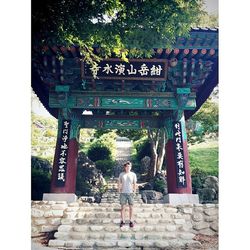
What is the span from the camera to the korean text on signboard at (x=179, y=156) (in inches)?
191

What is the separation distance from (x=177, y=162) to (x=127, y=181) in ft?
3.06

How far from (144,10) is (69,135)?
1.99 meters

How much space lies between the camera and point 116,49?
13.0 ft

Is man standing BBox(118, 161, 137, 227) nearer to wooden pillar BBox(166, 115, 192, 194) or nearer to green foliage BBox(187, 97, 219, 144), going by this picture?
wooden pillar BBox(166, 115, 192, 194)

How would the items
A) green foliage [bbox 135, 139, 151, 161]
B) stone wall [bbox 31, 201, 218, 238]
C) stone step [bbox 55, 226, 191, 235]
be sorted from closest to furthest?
stone step [bbox 55, 226, 191, 235] → stone wall [bbox 31, 201, 218, 238] → green foliage [bbox 135, 139, 151, 161]

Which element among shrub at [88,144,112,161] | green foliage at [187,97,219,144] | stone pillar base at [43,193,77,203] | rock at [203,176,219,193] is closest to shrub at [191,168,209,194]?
rock at [203,176,219,193]

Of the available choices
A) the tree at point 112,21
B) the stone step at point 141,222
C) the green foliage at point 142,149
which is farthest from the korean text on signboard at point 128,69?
the stone step at point 141,222

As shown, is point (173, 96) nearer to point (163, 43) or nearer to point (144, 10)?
point (163, 43)

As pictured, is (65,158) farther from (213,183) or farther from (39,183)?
(213,183)

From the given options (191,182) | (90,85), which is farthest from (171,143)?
(90,85)

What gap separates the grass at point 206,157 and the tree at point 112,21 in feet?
4.46

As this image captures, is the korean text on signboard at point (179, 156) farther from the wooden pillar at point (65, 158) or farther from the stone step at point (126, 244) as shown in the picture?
the wooden pillar at point (65, 158)

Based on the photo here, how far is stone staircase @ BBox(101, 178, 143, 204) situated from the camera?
14.8ft

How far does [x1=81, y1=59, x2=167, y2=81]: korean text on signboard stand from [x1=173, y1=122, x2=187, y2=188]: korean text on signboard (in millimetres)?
743
